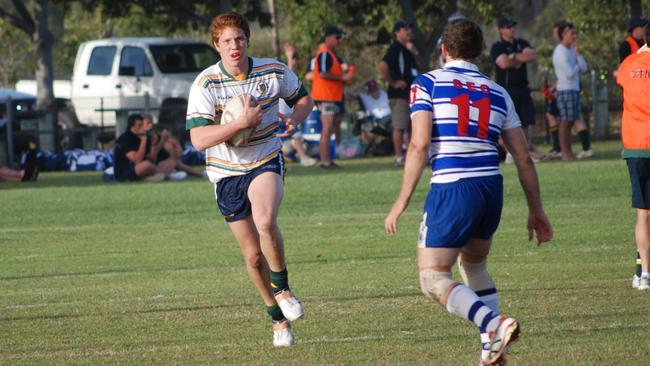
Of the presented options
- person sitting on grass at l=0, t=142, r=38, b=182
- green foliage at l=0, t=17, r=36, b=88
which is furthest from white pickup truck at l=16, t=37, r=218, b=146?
green foliage at l=0, t=17, r=36, b=88

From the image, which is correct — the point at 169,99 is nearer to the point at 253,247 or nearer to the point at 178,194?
the point at 178,194

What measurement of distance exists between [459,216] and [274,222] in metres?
1.57

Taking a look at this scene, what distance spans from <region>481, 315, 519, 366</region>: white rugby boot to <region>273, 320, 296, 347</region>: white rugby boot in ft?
5.59

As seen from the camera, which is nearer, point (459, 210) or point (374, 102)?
point (459, 210)

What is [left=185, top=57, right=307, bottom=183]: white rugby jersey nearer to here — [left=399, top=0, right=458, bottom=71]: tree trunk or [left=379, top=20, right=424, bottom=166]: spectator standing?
[left=379, top=20, right=424, bottom=166]: spectator standing

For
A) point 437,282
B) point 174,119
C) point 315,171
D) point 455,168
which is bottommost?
point 315,171

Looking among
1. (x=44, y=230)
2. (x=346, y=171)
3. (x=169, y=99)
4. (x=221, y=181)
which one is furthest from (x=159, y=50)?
(x=221, y=181)

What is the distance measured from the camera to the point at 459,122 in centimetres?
654

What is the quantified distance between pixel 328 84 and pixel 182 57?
345 inches

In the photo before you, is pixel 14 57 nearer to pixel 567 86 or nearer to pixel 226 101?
pixel 567 86

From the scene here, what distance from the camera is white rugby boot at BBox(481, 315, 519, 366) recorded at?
6.20m

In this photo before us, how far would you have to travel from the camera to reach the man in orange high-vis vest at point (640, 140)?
936cm

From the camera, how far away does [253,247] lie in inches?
314

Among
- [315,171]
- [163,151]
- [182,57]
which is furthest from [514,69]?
[182,57]
